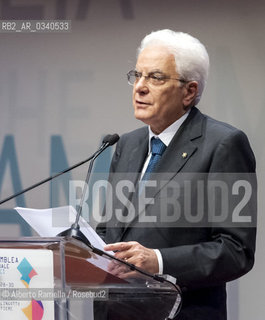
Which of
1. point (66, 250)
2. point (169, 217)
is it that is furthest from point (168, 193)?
point (66, 250)

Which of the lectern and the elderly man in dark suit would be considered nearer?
the lectern

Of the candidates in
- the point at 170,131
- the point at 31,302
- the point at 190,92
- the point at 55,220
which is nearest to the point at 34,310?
the point at 31,302

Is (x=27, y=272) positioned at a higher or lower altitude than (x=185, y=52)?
lower

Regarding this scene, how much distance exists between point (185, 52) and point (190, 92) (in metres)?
0.15

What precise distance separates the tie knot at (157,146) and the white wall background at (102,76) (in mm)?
891

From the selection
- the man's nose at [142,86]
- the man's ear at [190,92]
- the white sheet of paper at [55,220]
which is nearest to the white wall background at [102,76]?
the man's ear at [190,92]

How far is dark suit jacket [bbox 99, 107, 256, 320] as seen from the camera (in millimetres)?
1887

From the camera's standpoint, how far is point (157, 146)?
2219 millimetres

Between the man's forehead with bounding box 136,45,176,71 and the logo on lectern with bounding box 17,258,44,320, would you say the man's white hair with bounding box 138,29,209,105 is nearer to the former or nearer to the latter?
the man's forehead with bounding box 136,45,176,71

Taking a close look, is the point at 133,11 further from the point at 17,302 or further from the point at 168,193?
the point at 17,302

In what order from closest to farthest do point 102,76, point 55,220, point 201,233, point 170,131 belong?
point 55,220, point 201,233, point 170,131, point 102,76

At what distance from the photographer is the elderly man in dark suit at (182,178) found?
189 cm

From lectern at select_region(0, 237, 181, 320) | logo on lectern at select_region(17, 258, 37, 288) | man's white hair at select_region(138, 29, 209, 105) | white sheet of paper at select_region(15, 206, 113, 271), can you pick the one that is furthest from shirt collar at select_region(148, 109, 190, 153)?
logo on lectern at select_region(17, 258, 37, 288)

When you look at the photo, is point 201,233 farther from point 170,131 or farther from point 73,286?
point 73,286
